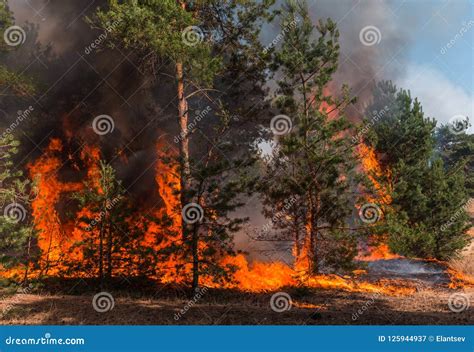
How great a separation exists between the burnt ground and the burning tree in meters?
2.82

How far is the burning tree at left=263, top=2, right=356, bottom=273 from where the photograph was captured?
1684 centimetres

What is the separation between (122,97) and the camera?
26125 mm

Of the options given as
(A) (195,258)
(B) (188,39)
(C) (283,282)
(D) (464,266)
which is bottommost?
(C) (283,282)

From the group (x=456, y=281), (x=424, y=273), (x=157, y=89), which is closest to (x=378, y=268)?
(x=424, y=273)

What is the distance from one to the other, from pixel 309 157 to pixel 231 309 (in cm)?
746

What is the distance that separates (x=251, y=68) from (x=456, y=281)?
1486 centimetres

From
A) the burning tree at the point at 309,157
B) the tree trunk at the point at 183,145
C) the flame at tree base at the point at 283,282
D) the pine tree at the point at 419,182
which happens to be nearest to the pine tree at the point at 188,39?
the tree trunk at the point at 183,145

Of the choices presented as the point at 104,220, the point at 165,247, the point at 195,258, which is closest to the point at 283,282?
the point at 195,258

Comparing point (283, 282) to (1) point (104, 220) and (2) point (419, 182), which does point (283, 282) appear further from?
(2) point (419, 182)

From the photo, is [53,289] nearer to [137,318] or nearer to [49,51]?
[137,318]

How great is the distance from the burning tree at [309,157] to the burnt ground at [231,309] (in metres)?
2.82

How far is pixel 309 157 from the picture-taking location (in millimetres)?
16812

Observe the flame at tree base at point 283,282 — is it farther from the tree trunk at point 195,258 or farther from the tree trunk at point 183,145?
the tree trunk at point 183,145

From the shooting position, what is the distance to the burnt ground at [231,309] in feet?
35.1
